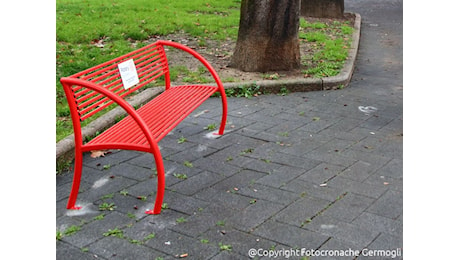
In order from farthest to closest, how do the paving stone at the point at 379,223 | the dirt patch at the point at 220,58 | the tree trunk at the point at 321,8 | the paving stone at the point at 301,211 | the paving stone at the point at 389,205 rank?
the tree trunk at the point at 321,8 → the dirt patch at the point at 220,58 → the paving stone at the point at 389,205 → the paving stone at the point at 301,211 → the paving stone at the point at 379,223

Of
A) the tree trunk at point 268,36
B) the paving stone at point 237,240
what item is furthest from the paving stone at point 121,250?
the tree trunk at point 268,36

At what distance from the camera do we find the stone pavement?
3.55 meters

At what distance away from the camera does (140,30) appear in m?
9.95

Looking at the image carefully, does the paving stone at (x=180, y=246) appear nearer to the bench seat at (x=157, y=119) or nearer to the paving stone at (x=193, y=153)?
the bench seat at (x=157, y=119)

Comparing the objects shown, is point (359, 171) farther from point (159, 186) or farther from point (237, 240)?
point (159, 186)

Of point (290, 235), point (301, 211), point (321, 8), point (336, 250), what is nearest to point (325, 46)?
point (321, 8)

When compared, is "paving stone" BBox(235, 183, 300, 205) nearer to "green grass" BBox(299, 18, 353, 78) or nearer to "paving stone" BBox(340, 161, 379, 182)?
"paving stone" BBox(340, 161, 379, 182)

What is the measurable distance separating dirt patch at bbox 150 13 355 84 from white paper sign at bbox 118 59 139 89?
2.43m

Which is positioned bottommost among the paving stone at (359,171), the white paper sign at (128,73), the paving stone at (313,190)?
the paving stone at (359,171)

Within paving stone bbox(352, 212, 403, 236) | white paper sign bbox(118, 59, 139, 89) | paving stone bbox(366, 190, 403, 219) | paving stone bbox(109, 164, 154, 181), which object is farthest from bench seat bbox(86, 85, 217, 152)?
paving stone bbox(366, 190, 403, 219)

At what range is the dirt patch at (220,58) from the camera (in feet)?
24.6

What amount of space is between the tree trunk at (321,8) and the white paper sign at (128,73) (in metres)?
8.67

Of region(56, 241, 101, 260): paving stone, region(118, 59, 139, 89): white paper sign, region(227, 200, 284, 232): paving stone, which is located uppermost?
region(118, 59, 139, 89): white paper sign

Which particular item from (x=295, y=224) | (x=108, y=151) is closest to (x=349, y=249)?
(x=295, y=224)
